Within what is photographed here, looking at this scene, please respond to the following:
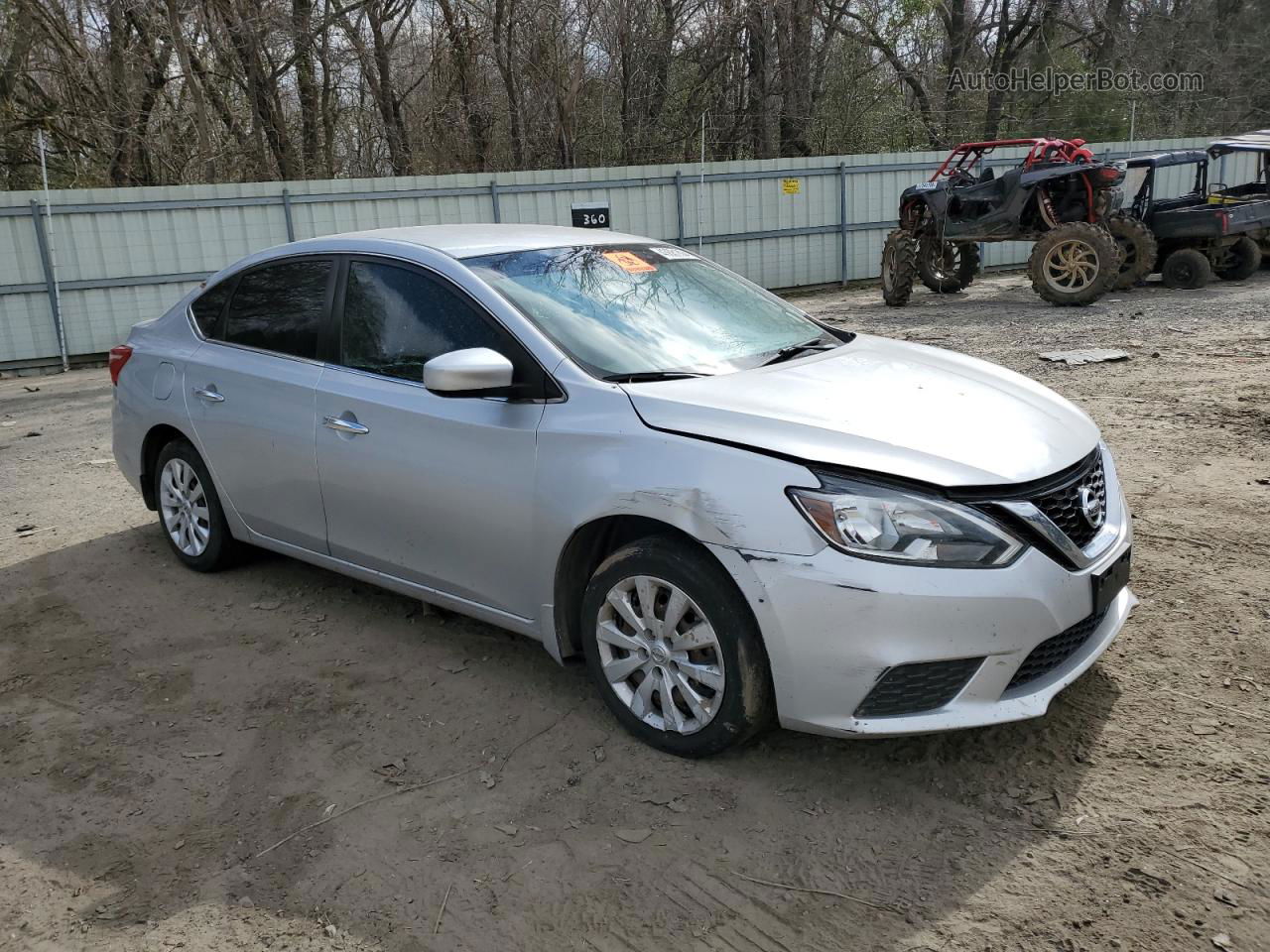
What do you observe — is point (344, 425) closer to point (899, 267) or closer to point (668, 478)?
point (668, 478)

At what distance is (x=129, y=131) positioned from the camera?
17.4 m

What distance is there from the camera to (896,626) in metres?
2.82

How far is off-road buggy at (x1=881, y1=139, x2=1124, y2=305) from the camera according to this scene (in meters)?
12.9

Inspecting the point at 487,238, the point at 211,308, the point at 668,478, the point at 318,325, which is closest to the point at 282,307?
the point at 318,325

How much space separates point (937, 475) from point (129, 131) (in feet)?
58.4

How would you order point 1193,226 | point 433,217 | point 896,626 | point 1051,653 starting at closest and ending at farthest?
1. point 896,626
2. point 1051,653
3. point 1193,226
4. point 433,217

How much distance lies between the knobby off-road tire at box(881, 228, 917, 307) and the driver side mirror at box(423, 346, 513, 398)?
12.1m

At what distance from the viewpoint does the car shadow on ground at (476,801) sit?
2689 millimetres

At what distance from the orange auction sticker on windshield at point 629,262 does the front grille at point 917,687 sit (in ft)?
6.42

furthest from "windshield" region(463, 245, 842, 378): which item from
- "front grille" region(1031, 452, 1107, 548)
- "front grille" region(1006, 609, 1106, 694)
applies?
"front grille" region(1006, 609, 1106, 694)

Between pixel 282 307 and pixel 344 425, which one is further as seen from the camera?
pixel 282 307

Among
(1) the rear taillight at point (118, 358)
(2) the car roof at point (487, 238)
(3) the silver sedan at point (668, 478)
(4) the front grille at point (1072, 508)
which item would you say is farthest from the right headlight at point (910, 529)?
(1) the rear taillight at point (118, 358)

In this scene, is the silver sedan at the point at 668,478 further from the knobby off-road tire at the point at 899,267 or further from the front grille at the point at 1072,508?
the knobby off-road tire at the point at 899,267

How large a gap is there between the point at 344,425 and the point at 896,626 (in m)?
2.25
